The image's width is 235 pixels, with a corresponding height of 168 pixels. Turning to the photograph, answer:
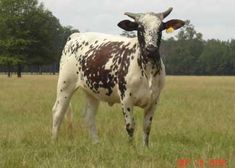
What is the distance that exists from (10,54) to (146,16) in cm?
6396

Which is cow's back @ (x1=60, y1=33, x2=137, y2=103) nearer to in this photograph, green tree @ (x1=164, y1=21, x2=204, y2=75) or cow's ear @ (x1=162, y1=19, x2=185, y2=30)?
cow's ear @ (x1=162, y1=19, x2=185, y2=30)

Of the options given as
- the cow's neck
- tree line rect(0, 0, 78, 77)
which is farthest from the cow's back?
tree line rect(0, 0, 78, 77)

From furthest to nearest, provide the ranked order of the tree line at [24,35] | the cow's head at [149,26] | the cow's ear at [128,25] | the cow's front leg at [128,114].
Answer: the tree line at [24,35] → the cow's ear at [128,25] → the cow's front leg at [128,114] → the cow's head at [149,26]

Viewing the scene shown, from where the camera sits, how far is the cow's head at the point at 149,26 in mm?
8055

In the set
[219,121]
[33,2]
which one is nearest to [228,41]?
[33,2]

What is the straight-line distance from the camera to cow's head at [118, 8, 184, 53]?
26.4 feet

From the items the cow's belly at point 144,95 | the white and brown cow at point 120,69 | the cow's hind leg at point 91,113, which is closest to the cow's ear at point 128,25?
the white and brown cow at point 120,69

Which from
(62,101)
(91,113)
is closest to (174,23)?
(91,113)

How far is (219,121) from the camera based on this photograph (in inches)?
492

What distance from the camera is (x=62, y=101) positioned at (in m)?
10.4

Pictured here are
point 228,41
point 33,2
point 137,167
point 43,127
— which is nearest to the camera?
point 137,167

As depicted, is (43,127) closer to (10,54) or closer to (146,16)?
(146,16)

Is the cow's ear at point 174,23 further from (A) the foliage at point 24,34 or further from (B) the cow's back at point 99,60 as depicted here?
(A) the foliage at point 24,34

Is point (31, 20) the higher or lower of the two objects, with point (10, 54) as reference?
higher
